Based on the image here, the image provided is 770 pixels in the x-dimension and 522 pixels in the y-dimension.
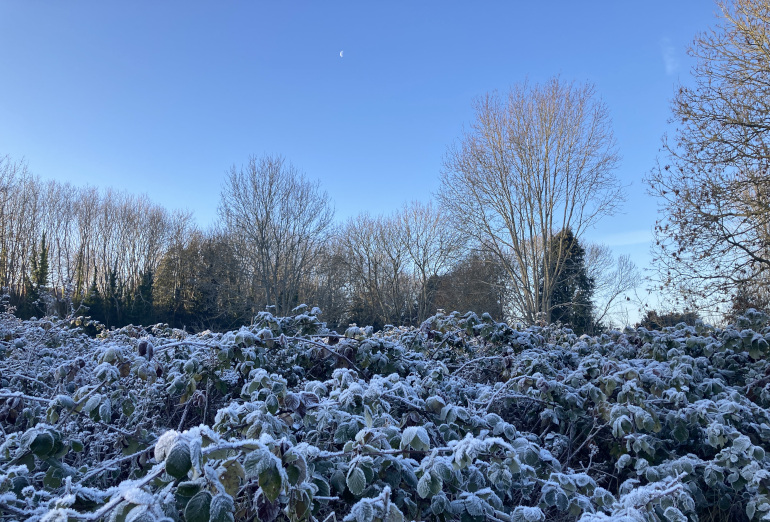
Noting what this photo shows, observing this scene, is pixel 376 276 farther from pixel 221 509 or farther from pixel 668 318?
pixel 221 509

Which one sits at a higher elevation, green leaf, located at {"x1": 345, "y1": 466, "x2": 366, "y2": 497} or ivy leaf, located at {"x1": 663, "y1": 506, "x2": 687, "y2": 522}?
green leaf, located at {"x1": 345, "y1": 466, "x2": 366, "y2": 497}

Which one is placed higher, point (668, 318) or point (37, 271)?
point (37, 271)

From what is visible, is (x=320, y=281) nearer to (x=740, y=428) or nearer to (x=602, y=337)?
(x=602, y=337)

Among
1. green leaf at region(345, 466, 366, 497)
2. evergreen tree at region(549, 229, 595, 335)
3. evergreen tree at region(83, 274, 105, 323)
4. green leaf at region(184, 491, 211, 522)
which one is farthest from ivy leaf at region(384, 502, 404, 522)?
evergreen tree at region(83, 274, 105, 323)

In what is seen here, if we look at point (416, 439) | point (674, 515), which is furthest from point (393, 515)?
point (674, 515)

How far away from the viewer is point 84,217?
29.8 meters

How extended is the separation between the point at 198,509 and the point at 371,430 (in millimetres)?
698

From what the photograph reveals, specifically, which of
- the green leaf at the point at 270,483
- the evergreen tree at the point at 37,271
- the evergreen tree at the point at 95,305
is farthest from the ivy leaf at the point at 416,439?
the evergreen tree at the point at 95,305

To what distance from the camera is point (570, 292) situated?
→ 831 inches

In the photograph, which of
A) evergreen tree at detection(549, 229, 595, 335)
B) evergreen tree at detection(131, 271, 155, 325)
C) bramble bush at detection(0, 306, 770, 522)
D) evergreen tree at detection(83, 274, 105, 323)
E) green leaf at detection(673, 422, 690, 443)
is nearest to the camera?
bramble bush at detection(0, 306, 770, 522)

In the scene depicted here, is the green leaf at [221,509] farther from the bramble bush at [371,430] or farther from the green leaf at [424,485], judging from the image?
the green leaf at [424,485]

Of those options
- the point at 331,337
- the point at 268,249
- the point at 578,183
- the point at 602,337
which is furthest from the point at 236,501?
the point at 268,249

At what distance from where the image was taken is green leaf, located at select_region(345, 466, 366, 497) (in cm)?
139

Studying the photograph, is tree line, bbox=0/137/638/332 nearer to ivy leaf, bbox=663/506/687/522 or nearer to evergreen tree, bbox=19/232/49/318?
evergreen tree, bbox=19/232/49/318
